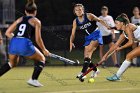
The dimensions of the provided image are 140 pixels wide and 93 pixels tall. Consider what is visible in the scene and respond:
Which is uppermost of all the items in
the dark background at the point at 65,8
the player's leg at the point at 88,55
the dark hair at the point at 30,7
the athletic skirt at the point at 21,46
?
the dark hair at the point at 30,7

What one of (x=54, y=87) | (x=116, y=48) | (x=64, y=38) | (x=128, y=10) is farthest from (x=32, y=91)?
(x=128, y=10)

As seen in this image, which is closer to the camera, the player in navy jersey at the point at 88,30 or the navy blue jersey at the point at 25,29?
the navy blue jersey at the point at 25,29

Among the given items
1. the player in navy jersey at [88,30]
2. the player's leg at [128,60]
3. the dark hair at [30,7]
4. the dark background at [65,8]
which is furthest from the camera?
the dark background at [65,8]

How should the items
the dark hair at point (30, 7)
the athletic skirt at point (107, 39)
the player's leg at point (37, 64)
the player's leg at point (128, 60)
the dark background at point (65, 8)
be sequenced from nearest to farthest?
the dark hair at point (30, 7) → the player's leg at point (37, 64) → the player's leg at point (128, 60) → the athletic skirt at point (107, 39) → the dark background at point (65, 8)

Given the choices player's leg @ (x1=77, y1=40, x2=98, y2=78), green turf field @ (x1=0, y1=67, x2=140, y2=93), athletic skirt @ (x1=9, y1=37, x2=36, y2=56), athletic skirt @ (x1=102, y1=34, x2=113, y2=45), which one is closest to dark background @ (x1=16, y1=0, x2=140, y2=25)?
athletic skirt @ (x1=102, y1=34, x2=113, y2=45)

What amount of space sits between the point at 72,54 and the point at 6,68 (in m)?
9.58

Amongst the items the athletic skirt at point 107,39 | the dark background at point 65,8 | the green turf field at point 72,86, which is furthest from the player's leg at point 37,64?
the dark background at point 65,8

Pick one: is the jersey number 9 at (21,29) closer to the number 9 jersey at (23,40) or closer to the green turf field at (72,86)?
the number 9 jersey at (23,40)

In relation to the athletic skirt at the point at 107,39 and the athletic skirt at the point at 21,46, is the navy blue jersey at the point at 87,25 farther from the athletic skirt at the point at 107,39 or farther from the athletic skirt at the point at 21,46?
the athletic skirt at the point at 107,39

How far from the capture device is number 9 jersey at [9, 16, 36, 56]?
11164mm

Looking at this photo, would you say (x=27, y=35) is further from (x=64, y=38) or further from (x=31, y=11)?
(x=64, y=38)

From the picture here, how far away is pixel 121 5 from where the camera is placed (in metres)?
30.3

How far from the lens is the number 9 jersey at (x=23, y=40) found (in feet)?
36.6

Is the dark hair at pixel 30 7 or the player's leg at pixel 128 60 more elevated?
the dark hair at pixel 30 7
